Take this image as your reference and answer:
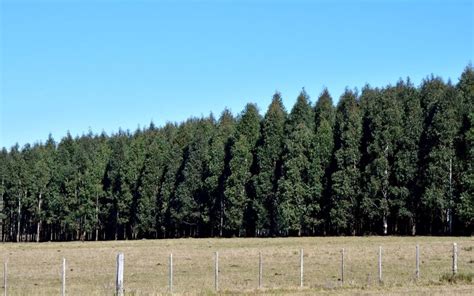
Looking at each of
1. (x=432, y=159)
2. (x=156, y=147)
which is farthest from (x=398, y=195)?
(x=156, y=147)

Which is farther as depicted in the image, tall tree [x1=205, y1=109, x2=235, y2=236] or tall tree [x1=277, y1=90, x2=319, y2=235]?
tall tree [x1=205, y1=109, x2=235, y2=236]

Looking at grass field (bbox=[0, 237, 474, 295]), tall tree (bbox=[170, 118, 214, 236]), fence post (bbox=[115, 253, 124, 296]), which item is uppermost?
tall tree (bbox=[170, 118, 214, 236])

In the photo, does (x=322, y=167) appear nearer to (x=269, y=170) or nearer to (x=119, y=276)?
(x=269, y=170)

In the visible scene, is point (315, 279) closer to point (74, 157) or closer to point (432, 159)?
point (432, 159)

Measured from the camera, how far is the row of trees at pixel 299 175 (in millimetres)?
76688

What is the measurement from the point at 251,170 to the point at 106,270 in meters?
→ 55.3

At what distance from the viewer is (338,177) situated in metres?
82.1

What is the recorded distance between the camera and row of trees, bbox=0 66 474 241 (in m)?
76.7

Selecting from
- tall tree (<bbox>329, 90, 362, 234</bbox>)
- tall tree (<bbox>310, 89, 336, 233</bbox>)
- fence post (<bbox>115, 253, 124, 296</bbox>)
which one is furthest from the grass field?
tall tree (<bbox>310, 89, 336, 233</bbox>)

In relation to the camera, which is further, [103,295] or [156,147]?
[156,147]

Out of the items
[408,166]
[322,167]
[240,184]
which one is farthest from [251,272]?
[240,184]

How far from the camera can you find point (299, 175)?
85.2 m

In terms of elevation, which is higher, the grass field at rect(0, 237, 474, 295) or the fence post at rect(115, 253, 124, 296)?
the fence post at rect(115, 253, 124, 296)

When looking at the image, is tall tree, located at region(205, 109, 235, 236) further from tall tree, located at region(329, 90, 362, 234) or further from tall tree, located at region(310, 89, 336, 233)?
tall tree, located at region(329, 90, 362, 234)
